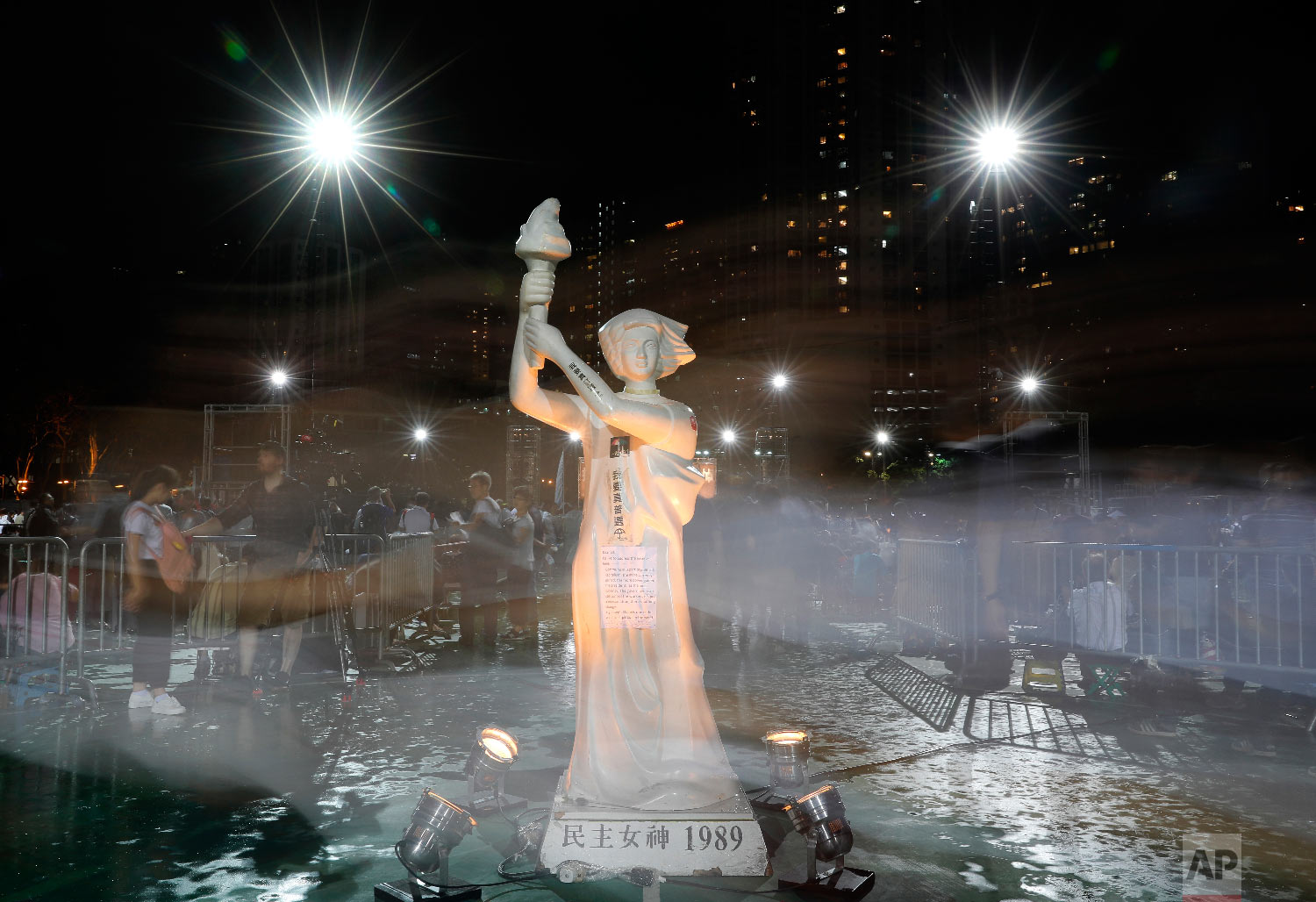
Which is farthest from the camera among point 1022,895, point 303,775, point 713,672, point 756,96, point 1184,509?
point 756,96

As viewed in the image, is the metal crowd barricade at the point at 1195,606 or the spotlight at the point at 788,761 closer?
the spotlight at the point at 788,761

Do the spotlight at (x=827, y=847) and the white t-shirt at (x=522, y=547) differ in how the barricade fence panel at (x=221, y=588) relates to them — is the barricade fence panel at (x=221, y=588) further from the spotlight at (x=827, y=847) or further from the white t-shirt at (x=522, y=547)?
the spotlight at (x=827, y=847)

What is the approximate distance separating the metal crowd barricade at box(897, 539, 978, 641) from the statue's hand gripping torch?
6230 mm

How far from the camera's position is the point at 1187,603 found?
7.47 meters

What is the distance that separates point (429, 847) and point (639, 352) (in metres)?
2.29

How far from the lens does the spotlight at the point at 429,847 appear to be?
3.69 m

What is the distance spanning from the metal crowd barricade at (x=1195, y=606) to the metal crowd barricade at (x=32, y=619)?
28.6 ft

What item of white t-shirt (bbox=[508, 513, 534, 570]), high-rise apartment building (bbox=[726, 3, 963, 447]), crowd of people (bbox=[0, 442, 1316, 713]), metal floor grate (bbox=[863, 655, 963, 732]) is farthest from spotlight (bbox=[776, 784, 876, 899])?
high-rise apartment building (bbox=[726, 3, 963, 447])

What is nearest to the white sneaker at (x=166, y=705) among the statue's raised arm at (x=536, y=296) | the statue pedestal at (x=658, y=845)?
the statue pedestal at (x=658, y=845)

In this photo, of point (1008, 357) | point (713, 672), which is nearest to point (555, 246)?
point (713, 672)

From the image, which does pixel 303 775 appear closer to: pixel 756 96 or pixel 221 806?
pixel 221 806

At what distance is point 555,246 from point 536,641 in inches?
304

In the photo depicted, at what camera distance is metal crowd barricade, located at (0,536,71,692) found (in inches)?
303

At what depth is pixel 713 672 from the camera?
914 centimetres
